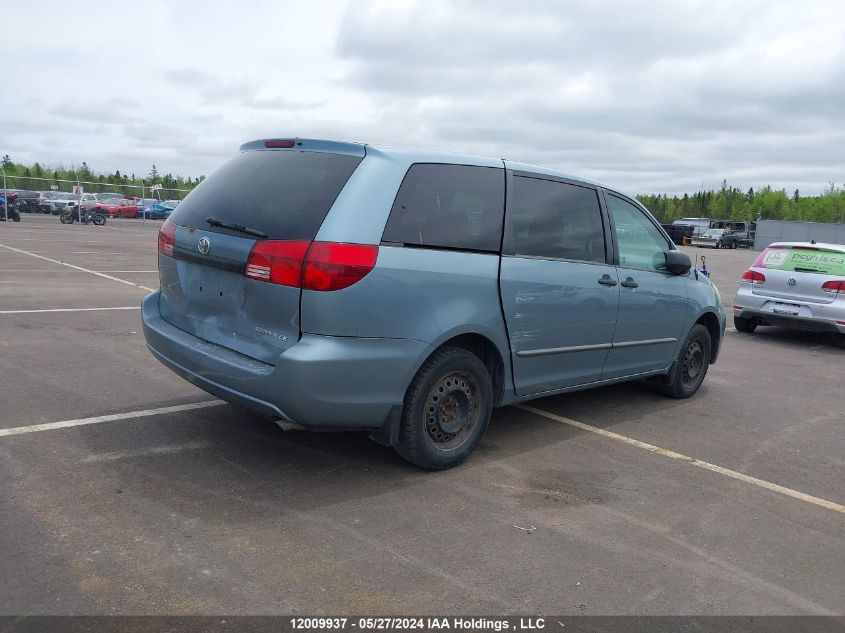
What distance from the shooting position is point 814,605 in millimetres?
3209

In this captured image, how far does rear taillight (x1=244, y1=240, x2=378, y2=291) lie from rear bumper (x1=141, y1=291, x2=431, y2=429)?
0.29 meters

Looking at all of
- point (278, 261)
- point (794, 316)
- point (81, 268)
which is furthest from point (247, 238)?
point (81, 268)

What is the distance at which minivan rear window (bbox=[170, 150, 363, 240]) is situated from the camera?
3891mm

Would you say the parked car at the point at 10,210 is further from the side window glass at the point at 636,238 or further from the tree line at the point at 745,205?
the tree line at the point at 745,205

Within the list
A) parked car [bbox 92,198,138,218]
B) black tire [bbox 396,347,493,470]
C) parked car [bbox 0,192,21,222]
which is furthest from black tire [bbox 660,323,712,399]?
parked car [bbox 92,198,138,218]

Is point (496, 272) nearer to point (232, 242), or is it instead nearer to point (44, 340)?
point (232, 242)

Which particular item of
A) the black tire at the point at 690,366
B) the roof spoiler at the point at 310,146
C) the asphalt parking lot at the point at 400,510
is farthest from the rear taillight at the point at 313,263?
the black tire at the point at 690,366

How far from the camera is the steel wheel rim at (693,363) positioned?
6.74 m

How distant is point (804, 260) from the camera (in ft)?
34.6

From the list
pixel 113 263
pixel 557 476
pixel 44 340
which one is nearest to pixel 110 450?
pixel 557 476

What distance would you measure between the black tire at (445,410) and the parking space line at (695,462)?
1298 mm

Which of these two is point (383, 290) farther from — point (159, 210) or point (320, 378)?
point (159, 210)

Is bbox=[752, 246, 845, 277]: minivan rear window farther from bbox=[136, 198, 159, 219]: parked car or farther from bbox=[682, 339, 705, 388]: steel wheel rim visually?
bbox=[136, 198, 159, 219]: parked car

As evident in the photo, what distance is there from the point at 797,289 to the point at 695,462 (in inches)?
263
